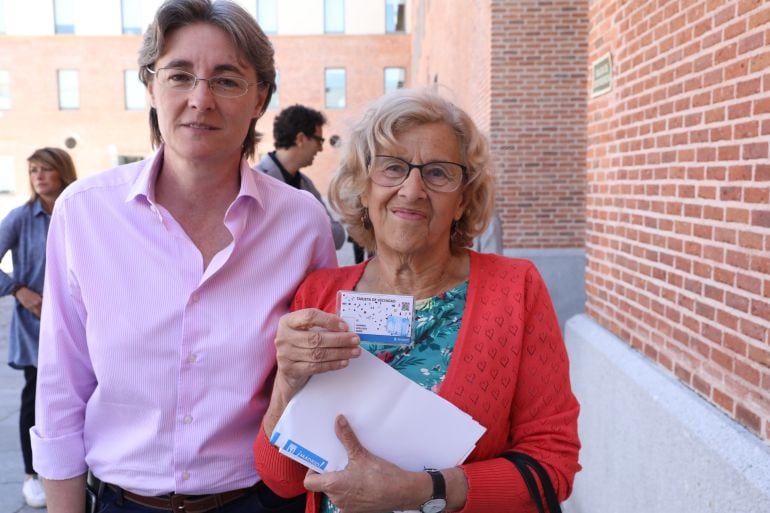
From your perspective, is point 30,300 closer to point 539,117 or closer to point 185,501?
point 185,501

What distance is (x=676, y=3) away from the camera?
3.34m

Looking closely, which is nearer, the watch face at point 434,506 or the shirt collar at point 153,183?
Answer: the watch face at point 434,506

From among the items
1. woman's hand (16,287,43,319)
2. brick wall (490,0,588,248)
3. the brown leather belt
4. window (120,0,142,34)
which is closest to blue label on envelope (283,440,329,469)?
the brown leather belt

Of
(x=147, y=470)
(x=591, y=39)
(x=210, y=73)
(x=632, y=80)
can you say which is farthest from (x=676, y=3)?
(x=147, y=470)

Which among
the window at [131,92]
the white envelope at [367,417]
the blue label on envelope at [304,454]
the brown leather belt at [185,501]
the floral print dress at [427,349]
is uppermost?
the window at [131,92]

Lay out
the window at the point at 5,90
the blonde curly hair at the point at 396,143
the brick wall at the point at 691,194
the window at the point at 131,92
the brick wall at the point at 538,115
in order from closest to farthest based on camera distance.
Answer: the blonde curly hair at the point at 396,143 → the brick wall at the point at 691,194 → the brick wall at the point at 538,115 → the window at the point at 131,92 → the window at the point at 5,90

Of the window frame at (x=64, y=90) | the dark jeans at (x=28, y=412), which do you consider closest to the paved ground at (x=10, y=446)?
the dark jeans at (x=28, y=412)

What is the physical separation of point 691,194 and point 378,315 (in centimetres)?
204

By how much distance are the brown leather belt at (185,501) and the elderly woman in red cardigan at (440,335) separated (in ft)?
0.48

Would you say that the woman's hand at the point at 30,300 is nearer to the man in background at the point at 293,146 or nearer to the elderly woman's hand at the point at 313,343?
the man in background at the point at 293,146

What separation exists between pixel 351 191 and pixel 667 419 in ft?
6.27

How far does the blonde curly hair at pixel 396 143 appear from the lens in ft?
6.38

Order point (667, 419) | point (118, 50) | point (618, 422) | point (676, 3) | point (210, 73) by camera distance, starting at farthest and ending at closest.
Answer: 1. point (118, 50)
2. point (618, 422)
3. point (676, 3)
4. point (667, 419)
5. point (210, 73)

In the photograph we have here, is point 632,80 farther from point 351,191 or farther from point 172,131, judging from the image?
point 172,131
